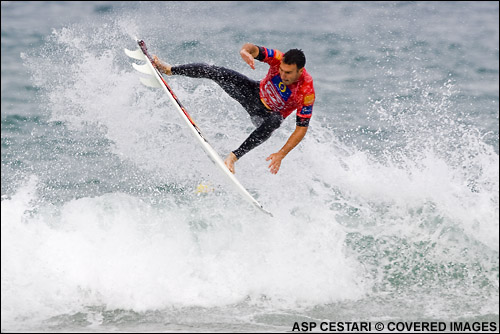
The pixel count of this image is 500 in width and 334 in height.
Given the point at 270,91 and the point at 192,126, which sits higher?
the point at 270,91

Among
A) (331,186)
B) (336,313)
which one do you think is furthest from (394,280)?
(331,186)

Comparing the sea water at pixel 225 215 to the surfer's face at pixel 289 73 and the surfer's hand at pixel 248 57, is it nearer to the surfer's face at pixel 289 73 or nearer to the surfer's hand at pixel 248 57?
the surfer's face at pixel 289 73

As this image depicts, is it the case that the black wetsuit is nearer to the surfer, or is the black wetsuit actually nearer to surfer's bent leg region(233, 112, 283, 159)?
the surfer

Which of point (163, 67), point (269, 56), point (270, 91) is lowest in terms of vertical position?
point (163, 67)

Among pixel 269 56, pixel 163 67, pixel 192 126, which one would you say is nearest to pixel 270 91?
pixel 269 56

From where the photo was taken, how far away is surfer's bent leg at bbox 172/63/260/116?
6.79 metres

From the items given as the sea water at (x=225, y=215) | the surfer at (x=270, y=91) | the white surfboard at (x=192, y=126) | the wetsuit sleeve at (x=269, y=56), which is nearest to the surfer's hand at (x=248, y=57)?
the surfer at (x=270, y=91)

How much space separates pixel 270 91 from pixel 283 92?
184 mm

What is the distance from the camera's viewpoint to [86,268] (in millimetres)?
6316

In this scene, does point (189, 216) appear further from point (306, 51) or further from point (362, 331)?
point (306, 51)

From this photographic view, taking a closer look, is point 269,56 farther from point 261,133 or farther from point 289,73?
point 261,133

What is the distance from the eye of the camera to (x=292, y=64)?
605 centimetres

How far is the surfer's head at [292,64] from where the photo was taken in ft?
19.8

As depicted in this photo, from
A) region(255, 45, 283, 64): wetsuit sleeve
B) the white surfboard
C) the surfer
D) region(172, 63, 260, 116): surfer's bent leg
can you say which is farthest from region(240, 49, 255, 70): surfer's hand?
the white surfboard
